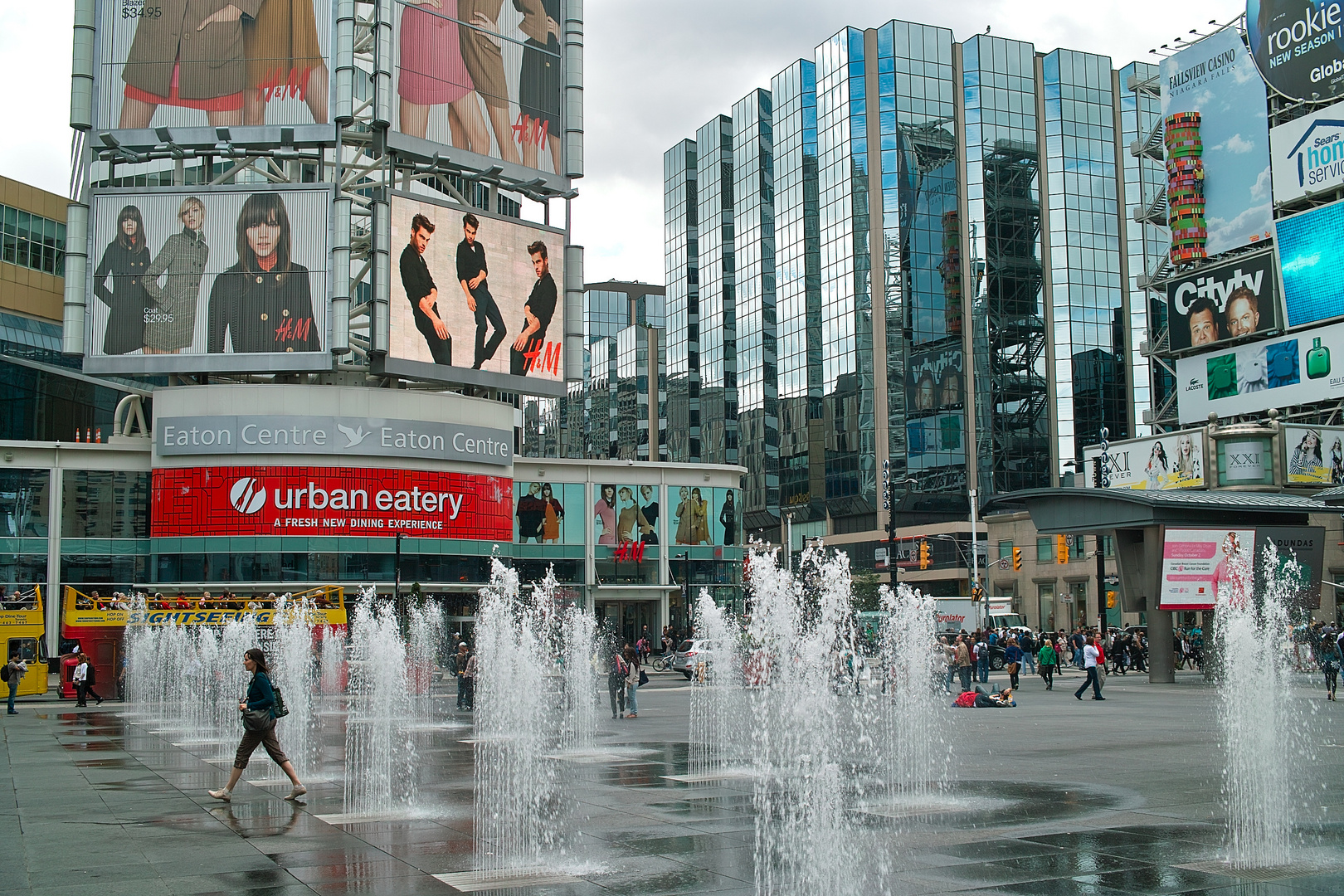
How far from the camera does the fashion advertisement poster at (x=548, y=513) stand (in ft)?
Result: 222

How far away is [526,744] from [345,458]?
1671 inches

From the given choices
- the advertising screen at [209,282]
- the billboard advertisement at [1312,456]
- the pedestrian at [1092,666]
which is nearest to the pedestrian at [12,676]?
the advertising screen at [209,282]

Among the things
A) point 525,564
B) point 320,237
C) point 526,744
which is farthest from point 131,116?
point 526,744

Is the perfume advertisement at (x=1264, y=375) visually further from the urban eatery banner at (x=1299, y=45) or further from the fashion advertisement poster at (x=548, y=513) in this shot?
the fashion advertisement poster at (x=548, y=513)

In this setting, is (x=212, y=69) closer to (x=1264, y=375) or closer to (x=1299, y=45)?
(x=1299, y=45)

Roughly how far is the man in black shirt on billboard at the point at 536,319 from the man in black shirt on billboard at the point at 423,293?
12.9 feet

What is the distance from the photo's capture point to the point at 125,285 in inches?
2244

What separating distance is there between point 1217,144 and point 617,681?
48.3 m

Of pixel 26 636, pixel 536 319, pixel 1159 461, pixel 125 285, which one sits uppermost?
pixel 125 285

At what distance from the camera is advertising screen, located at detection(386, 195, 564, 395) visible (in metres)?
57.9

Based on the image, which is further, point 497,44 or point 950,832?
point 497,44

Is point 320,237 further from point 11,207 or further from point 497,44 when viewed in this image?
point 11,207

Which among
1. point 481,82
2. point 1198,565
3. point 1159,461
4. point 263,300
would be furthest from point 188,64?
point 1159,461

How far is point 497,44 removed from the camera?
61906 mm
